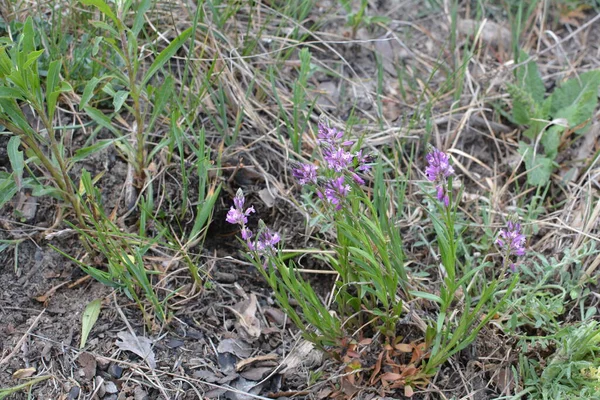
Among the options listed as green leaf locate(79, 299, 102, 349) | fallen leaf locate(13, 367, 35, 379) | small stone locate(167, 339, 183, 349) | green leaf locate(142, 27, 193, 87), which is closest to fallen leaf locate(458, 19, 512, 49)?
green leaf locate(142, 27, 193, 87)

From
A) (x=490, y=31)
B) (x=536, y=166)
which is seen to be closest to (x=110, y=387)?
(x=536, y=166)

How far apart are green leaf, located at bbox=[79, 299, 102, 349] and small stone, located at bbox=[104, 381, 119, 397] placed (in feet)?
0.52

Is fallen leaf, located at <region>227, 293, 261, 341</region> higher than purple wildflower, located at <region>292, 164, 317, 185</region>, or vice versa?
purple wildflower, located at <region>292, 164, 317, 185</region>

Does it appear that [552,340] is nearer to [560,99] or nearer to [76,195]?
[560,99]

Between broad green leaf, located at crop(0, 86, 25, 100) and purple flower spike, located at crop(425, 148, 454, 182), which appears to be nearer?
purple flower spike, located at crop(425, 148, 454, 182)

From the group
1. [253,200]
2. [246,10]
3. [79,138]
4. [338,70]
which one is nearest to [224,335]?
[253,200]

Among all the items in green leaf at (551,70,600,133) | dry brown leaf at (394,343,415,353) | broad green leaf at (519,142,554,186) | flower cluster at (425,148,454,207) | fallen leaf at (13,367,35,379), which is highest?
flower cluster at (425,148,454,207)

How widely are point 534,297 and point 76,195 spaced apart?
5.48 feet

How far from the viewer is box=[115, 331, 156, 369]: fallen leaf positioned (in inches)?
88.8

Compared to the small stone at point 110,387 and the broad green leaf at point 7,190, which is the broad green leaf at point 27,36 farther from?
the small stone at point 110,387

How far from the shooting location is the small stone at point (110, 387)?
7.13 ft

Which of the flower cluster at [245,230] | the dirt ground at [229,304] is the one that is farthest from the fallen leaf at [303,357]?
the flower cluster at [245,230]

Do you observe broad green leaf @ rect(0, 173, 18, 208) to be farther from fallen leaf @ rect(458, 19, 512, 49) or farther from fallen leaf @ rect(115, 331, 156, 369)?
fallen leaf @ rect(458, 19, 512, 49)

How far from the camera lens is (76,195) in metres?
2.36
